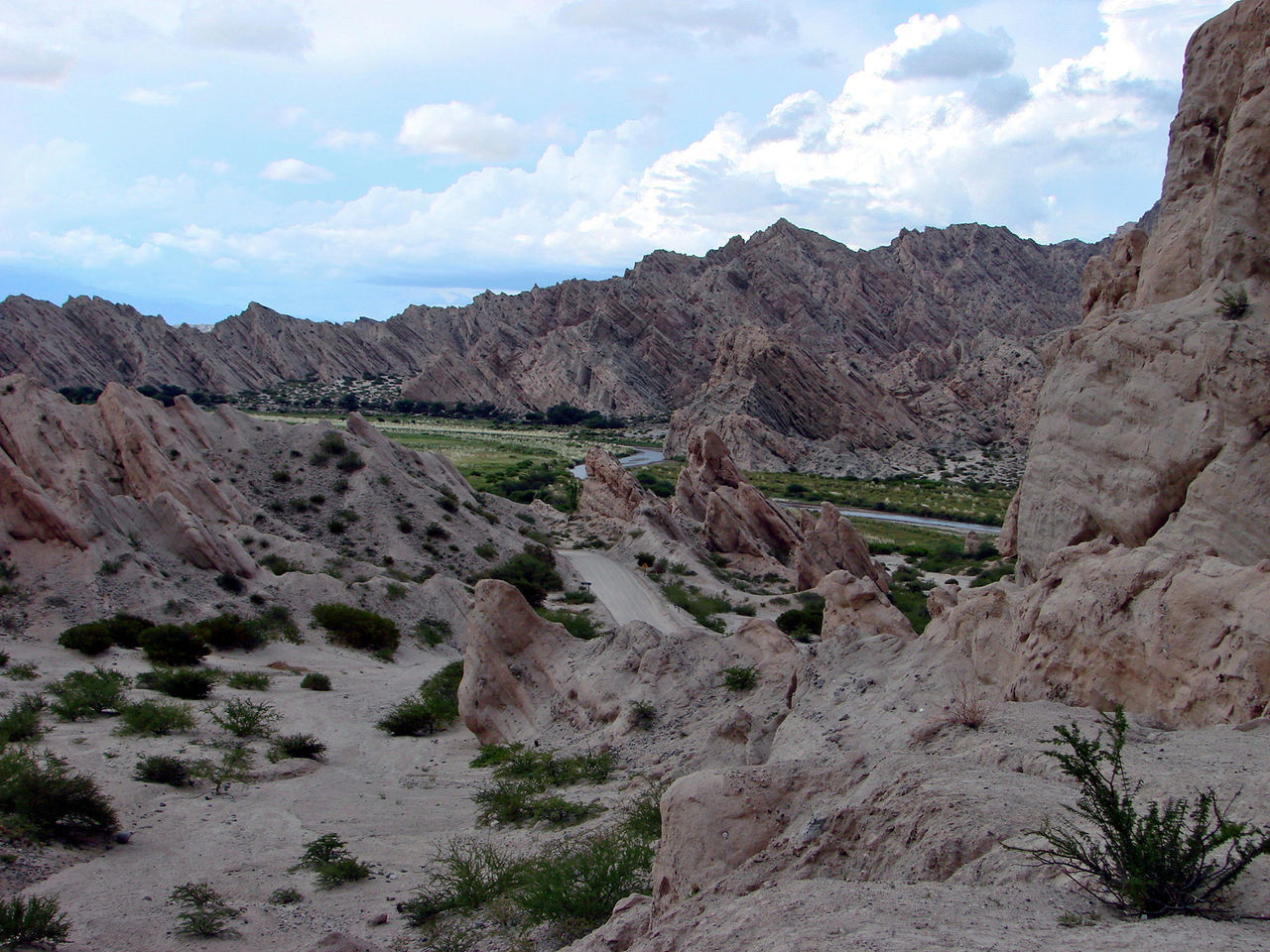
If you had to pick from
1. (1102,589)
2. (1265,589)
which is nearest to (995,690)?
(1102,589)

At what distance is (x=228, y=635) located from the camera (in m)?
22.8

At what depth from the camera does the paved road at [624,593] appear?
32.8 m

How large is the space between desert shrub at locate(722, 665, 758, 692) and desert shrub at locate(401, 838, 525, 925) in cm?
540

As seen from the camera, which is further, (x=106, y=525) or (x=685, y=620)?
(x=685, y=620)

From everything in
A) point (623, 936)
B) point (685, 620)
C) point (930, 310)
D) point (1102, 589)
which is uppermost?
point (930, 310)

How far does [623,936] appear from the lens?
7102 mm

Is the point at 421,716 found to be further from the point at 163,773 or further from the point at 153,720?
the point at 163,773

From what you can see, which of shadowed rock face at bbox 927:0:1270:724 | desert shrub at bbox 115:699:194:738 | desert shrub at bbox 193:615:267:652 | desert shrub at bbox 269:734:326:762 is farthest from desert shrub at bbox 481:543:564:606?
shadowed rock face at bbox 927:0:1270:724

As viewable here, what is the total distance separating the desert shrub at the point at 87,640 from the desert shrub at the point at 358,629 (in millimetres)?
5897

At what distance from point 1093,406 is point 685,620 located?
726 inches

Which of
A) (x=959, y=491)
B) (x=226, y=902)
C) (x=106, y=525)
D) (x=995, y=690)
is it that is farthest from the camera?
(x=959, y=491)

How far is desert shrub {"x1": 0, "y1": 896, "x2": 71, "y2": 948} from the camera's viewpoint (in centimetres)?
800

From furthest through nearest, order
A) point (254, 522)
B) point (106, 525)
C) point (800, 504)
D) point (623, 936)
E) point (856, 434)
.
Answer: point (856, 434)
point (800, 504)
point (254, 522)
point (106, 525)
point (623, 936)

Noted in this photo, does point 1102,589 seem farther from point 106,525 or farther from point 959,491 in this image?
point 959,491
